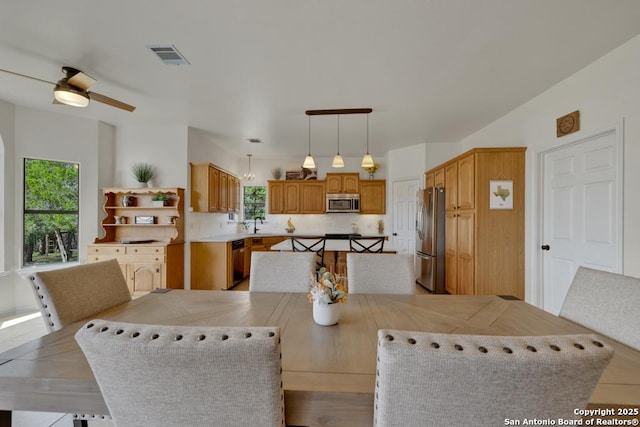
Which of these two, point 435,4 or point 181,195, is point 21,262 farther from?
point 435,4

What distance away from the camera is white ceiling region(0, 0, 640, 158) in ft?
6.14

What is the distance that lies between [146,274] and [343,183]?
422cm

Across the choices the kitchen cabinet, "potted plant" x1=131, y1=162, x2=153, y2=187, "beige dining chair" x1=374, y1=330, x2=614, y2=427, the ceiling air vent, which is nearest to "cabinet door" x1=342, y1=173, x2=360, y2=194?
the kitchen cabinet

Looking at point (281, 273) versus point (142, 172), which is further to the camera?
point (142, 172)

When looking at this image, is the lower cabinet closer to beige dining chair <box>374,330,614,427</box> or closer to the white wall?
beige dining chair <box>374,330,614,427</box>

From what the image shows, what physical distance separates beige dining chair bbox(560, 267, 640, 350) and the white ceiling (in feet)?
5.66

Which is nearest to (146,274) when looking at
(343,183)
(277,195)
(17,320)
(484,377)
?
(17,320)

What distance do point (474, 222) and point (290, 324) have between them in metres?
2.93

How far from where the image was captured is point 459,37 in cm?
214

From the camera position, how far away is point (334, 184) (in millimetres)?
6477

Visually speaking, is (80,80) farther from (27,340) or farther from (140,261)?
(27,340)

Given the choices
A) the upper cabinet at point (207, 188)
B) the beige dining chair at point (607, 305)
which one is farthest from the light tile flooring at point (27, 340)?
the beige dining chair at point (607, 305)

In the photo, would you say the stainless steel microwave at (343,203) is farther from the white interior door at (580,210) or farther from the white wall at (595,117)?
the white interior door at (580,210)

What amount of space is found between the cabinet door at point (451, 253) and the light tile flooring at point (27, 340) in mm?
3965
